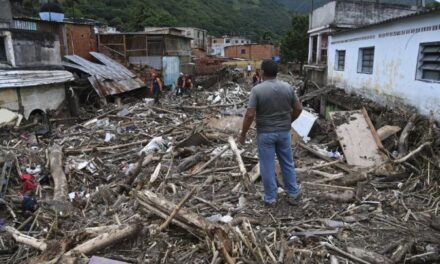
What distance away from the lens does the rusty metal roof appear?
17.6 m

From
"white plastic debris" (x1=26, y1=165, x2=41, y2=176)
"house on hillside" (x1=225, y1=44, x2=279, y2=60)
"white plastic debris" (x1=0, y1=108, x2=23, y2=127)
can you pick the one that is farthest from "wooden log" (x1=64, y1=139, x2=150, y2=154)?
"house on hillside" (x1=225, y1=44, x2=279, y2=60)

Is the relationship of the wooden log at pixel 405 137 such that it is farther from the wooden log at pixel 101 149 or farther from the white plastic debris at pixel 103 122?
the white plastic debris at pixel 103 122

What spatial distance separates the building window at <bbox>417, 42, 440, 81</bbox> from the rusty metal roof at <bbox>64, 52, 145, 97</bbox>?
13.4 m

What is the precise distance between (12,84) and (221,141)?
773 cm

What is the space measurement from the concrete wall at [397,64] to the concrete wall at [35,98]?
12.4 m

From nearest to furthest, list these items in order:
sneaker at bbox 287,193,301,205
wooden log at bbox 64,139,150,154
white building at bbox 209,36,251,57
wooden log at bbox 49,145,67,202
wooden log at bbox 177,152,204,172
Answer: sneaker at bbox 287,193,301,205
wooden log at bbox 49,145,67,202
wooden log at bbox 177,152,204,172
wooden log at bbox 64,139,150,154
white building at bbox 209,36,251,57

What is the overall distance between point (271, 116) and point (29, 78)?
11354 millimetres

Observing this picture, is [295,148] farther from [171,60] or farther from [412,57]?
[171,60]

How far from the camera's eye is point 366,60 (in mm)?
14047

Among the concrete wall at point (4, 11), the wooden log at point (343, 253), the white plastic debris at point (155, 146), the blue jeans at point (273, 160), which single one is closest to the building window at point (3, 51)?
the concrete wall at point (4, 11)

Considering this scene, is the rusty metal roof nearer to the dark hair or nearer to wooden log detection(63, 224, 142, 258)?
the dark hair

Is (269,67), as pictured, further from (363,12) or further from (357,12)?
(363,12)

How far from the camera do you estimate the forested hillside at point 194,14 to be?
63250mm

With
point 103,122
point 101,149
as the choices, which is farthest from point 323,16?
point 101,149
